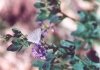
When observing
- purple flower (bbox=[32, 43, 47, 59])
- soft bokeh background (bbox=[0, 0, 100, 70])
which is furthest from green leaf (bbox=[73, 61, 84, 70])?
soft bokeh background (bbox=[0, 0, 100, 70])

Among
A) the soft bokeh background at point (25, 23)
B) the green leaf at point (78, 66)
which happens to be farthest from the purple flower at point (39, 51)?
the soft bokeh background at point (25, 23)

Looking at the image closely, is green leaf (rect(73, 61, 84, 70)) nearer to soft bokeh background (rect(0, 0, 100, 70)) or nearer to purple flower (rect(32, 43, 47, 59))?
purple flower (rect(32, 43, 47, 59))

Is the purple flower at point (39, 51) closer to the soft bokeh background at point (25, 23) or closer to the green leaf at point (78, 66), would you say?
the green leaf at point (78, 66)

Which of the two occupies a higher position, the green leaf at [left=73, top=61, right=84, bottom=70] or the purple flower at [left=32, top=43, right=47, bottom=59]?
the purple flower at [left=32, top=43, right=47, bottom=59]

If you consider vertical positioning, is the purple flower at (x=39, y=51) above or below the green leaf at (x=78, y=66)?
above

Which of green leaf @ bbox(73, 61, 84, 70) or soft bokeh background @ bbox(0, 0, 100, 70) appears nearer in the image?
green leaf @ bbox(73, 61, 84, 70)

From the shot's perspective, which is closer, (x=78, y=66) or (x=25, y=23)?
(x=78, y=66)

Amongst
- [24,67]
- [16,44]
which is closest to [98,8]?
[24,67]

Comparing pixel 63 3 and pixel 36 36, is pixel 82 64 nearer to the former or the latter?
pixel 36 36

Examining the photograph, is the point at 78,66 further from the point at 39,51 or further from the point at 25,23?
the point at 25,23

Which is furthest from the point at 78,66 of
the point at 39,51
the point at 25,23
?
the point at 25,23
